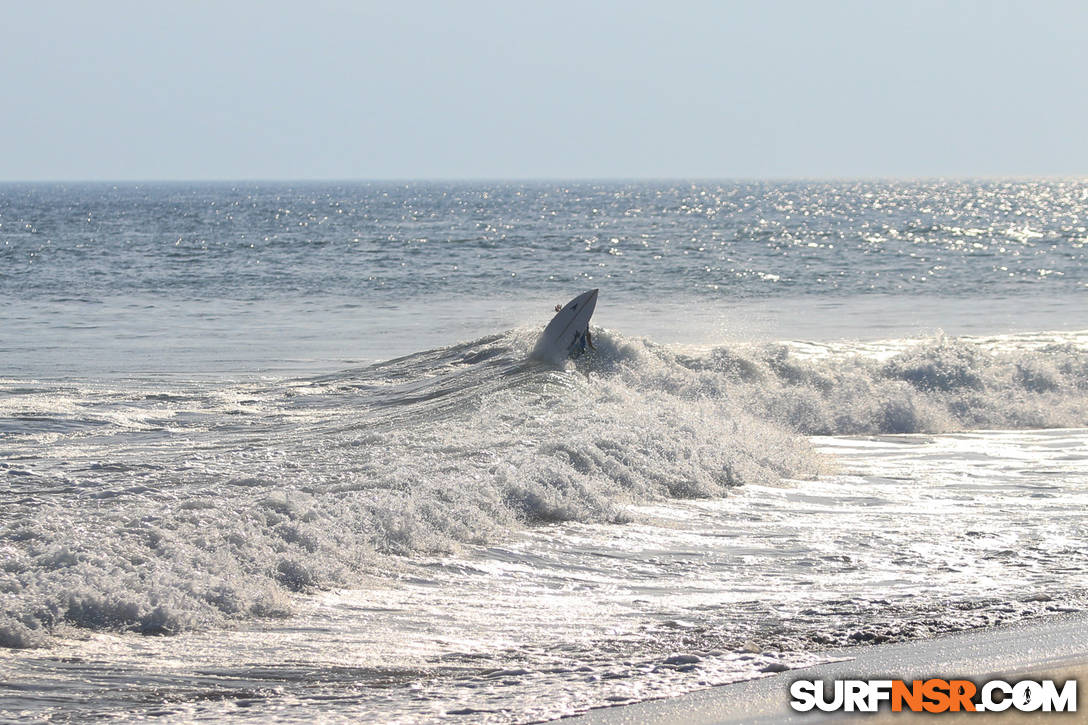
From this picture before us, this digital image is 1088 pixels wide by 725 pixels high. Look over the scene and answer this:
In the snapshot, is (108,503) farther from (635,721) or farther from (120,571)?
(635,721)

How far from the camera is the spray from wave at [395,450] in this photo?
253 inches

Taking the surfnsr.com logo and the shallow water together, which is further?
the shallow water

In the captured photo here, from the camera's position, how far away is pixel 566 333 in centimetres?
1556

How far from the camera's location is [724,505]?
9008mm

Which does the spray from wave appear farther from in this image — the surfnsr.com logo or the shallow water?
the surfnsr.com logo

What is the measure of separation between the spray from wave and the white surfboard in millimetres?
335

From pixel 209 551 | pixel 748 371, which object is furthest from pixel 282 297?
pixel 209 551

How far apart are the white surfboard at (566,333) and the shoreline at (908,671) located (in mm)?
9715

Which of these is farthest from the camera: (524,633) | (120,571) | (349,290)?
(349,290)

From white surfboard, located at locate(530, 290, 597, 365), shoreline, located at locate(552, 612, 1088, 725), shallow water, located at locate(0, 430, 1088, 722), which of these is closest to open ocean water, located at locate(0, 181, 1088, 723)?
shallow water, located at locate(0, 430, 1088, 722)

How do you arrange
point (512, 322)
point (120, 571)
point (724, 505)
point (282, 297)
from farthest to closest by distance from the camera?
point (282, 297) → point (512, 322) → point (724, 505) → point (120, 571)

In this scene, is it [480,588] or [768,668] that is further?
[480,588]

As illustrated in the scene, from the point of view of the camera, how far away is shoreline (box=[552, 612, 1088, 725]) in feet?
15.2

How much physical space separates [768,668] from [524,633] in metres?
1.31
